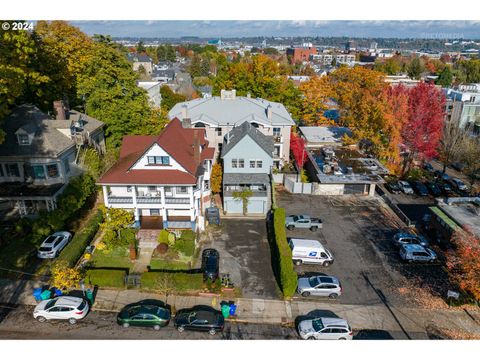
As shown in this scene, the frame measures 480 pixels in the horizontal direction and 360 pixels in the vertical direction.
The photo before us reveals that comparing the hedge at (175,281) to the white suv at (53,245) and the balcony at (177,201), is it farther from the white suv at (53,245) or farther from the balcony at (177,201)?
the white suv at (53,245)

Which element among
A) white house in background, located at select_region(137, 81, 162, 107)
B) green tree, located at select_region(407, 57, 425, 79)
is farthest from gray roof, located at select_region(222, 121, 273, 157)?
green tree, located at select_region(407, 57, 425, 79)

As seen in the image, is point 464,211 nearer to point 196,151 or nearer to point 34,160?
point 196,151

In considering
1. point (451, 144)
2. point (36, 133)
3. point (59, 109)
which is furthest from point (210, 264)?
point (451, 144)

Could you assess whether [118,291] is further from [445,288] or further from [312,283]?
[445,288]

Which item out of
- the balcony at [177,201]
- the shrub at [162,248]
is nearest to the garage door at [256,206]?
the balcony at [177,201]

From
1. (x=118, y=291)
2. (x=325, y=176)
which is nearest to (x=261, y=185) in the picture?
(x=325, y=176)
